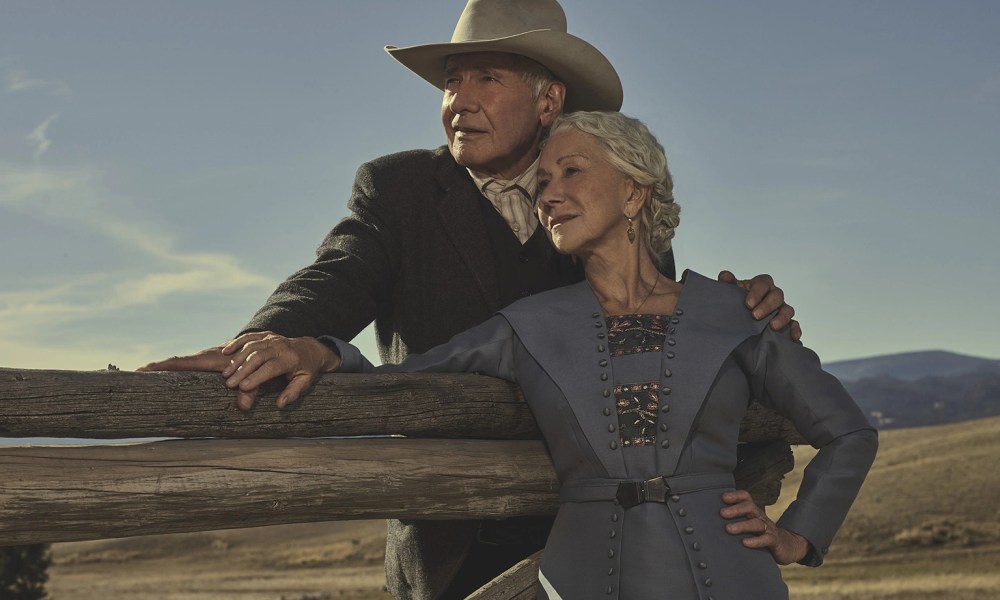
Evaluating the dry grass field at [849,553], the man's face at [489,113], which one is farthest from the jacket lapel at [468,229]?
the dry grass field at [849,553]

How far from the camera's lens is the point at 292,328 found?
3.60m

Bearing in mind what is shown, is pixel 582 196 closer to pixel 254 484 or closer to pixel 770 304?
pixel 770 304

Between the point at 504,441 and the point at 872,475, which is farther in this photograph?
the point at 872,475

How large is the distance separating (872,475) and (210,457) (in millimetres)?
36343

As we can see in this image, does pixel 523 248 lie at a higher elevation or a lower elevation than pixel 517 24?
lower

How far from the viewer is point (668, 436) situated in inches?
132

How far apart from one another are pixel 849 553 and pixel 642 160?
1159 inches

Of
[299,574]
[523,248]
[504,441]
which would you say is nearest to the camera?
[504,441]

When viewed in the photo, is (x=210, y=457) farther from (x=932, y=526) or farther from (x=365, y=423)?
(x=932, y=526)

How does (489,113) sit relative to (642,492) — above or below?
above

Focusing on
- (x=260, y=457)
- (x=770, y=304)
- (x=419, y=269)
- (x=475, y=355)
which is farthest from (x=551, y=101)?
(x=260, y=457)

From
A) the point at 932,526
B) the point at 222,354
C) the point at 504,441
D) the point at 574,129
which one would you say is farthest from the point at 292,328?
the point at 932,526

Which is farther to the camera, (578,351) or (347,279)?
(347,279)

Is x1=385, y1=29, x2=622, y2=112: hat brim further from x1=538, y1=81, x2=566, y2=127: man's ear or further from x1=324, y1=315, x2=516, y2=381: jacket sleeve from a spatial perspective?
x1=324, y1=315, x2=516, y2=381: jacket sleeve
